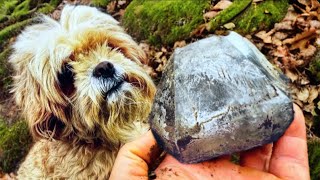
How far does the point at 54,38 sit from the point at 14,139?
308 cm

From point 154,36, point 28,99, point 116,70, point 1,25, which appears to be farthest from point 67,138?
point 1,25

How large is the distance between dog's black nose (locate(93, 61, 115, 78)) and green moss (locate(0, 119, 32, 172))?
3.07 metres

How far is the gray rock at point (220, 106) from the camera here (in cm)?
299

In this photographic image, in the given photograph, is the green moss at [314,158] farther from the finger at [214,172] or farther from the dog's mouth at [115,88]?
the finger at [214,172]

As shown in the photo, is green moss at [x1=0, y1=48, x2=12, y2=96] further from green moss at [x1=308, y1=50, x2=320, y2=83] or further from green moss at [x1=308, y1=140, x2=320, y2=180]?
green moss at [x1=308, y1=140, x2=320, y2=180]

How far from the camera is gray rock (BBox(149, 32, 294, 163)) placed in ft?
9.81

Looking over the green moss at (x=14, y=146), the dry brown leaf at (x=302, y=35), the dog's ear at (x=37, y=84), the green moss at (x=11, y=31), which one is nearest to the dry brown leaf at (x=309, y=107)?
the dry brown leaf at (x=302, y=35)

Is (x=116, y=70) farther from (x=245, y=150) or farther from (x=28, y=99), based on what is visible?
(x=245, y=150)

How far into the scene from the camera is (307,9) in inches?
243

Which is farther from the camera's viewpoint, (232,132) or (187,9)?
(187,9)

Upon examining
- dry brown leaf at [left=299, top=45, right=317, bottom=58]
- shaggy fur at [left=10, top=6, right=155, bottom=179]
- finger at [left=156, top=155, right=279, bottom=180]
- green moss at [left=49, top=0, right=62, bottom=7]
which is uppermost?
finger at [left=156, top=155, right=279, bottom=180]

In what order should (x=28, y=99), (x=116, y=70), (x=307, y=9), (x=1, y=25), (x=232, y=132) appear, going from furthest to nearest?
1. (x=1, y=25)
2. (x=307, y=9)
3. (x=28, y=99)
4. (x=116, y=70)
5. (x=232, y=132)

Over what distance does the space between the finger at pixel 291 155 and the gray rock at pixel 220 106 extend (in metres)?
0.10

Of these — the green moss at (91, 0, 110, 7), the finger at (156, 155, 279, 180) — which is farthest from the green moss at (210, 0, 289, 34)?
the finger at (156, 155, 279, 180)
